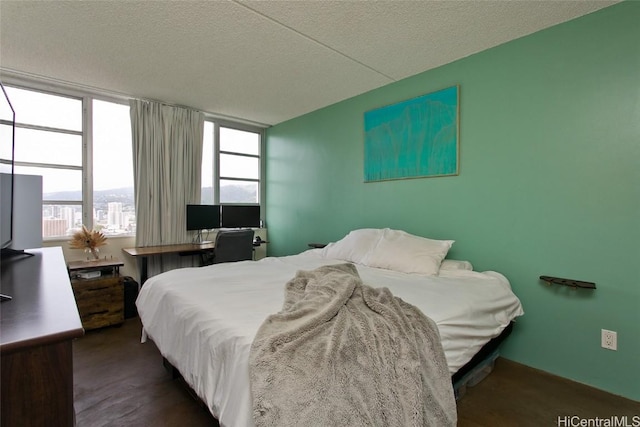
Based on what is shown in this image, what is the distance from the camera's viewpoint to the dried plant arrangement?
10.4 ft

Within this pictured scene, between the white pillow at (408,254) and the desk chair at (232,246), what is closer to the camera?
the white pillow at (408,254)

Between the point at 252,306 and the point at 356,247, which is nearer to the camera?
the point at 252,306

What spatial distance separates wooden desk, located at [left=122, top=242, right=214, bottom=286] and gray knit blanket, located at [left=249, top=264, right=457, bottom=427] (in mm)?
2561

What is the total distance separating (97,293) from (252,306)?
240 cm

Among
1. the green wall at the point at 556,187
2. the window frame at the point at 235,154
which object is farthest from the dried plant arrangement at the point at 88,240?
the green wall at the point at 556,187

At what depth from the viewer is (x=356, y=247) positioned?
2990mm

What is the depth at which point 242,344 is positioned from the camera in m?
1.20

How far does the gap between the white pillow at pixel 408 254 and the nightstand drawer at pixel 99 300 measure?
8.51ft

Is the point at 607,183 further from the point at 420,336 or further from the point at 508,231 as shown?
the point at 420,336

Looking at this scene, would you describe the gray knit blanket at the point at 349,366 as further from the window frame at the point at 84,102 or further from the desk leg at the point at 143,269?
the window frame at the point at 84,102

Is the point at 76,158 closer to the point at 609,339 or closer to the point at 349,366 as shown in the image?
the point at 349,366

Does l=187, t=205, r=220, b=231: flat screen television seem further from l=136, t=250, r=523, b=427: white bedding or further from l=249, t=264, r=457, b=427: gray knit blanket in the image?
l=249, t=264, r=457, b=427: gray knit blanket

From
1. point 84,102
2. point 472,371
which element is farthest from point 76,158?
point 472,371

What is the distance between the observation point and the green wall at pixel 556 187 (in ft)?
6.33
